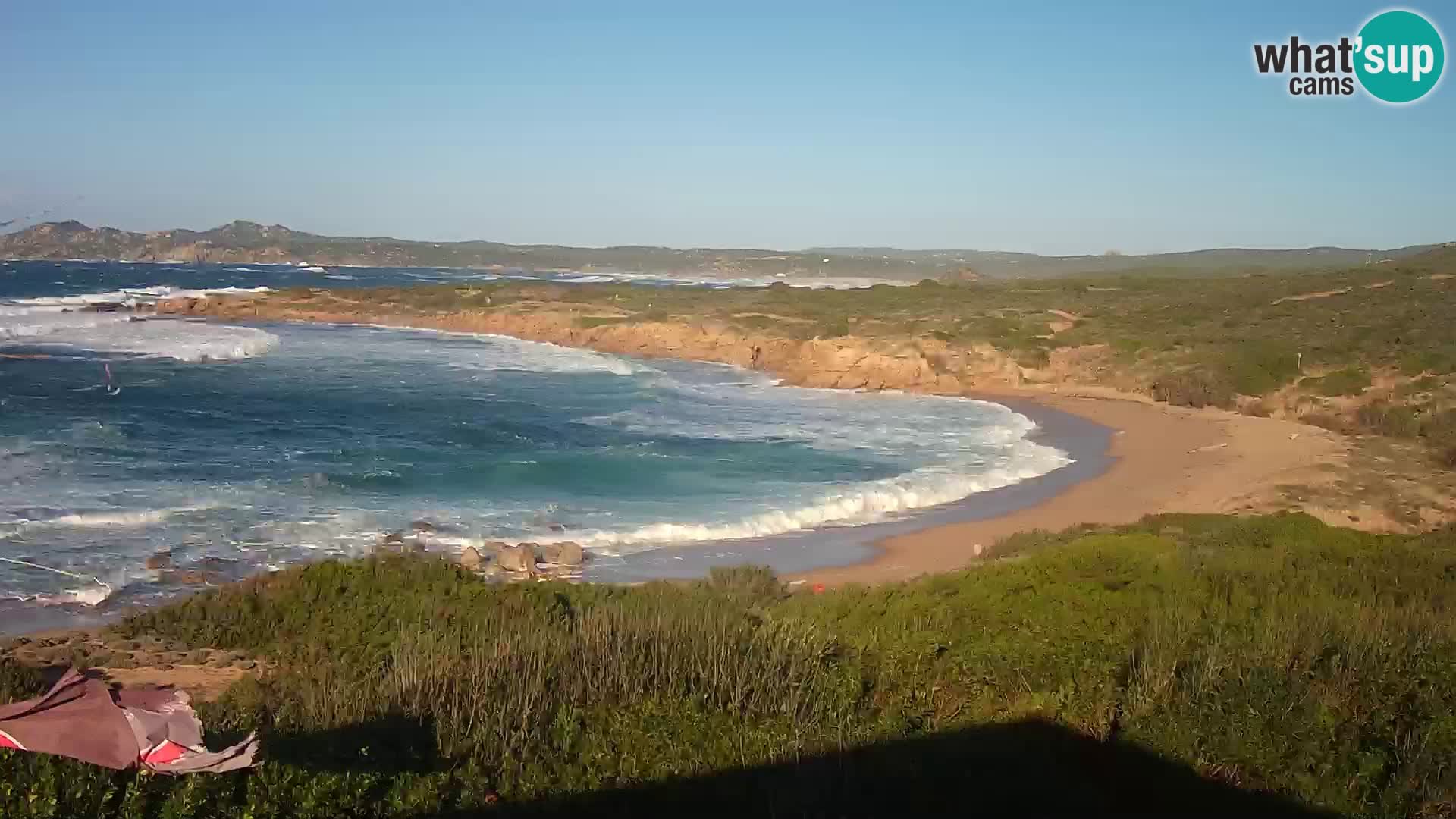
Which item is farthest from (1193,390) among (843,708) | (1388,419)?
(843,708)

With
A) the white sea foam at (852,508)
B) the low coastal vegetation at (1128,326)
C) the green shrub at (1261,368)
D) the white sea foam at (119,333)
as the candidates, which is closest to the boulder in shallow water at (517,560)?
the white sea foam at (852,508)

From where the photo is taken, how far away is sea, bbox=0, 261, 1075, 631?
17.4 meters

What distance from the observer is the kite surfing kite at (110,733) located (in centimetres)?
518

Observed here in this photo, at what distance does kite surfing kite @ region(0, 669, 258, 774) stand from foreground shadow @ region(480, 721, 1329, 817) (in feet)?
5.03

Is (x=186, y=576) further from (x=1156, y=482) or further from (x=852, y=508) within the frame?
(x=1156, y=482)

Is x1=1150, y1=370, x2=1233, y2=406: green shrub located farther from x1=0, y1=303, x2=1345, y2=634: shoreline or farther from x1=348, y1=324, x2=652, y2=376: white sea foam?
x1=348, y1=324, x2=652, y2=376: white sea foam

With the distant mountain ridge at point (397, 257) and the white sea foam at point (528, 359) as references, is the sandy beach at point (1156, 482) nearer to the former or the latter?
the white sea foam at point (528, 359)

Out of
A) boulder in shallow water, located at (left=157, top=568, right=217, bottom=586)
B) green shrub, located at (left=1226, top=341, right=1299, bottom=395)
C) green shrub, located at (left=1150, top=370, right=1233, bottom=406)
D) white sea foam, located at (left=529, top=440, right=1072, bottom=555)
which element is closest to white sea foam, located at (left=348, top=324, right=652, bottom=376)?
green shrub, located at (left=1150, top=370, right=1233, bottom=406)

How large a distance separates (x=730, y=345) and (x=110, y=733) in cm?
4990

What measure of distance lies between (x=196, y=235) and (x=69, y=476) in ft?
546

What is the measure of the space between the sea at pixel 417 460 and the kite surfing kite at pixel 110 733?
9.63m

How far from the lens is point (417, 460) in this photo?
82.2ft

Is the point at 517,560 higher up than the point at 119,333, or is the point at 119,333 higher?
the point at 119,333

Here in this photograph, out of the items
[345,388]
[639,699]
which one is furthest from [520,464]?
[639,699]
